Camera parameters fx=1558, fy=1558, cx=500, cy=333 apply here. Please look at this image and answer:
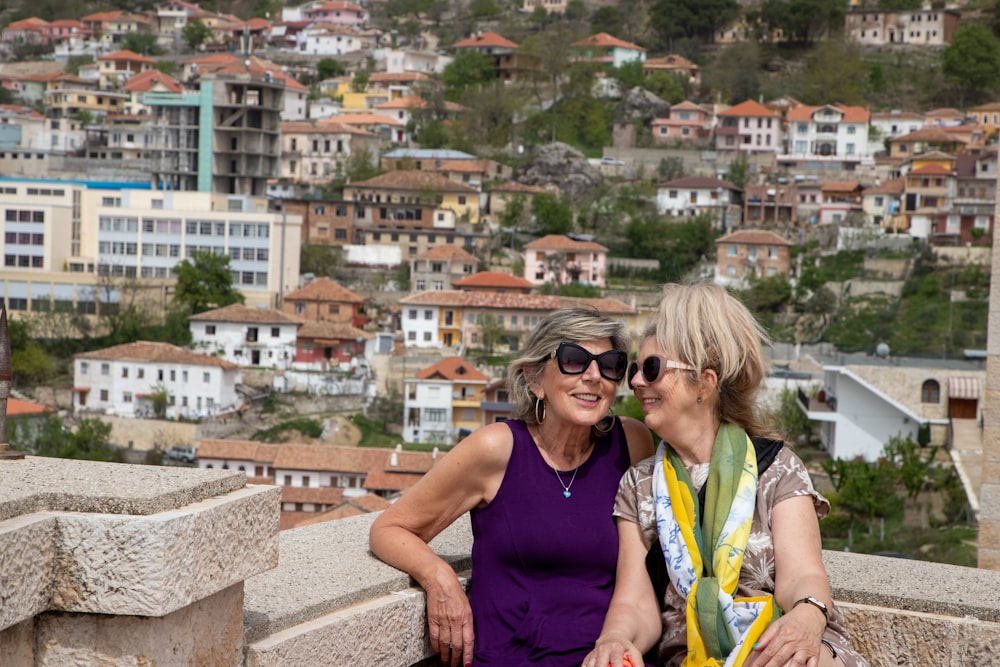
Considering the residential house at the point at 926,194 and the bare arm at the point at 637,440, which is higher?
the residential house at the point at 926,194

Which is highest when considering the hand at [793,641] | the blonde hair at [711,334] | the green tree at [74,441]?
the blonde hair at [711,334]

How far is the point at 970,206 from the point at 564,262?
11.3 m

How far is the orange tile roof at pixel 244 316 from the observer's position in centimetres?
3678

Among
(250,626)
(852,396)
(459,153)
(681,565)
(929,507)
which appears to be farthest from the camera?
(459,153)

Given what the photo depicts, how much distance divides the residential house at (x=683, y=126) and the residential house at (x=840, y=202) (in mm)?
7392

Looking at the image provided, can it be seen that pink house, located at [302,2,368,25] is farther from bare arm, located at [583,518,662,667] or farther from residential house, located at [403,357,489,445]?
bare arm, located at [583,518,662,667]

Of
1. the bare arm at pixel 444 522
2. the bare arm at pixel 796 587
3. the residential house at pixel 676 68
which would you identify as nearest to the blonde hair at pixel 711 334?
the bare arm at pixel 796 587

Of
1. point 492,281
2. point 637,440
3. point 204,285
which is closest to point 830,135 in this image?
point 492,281

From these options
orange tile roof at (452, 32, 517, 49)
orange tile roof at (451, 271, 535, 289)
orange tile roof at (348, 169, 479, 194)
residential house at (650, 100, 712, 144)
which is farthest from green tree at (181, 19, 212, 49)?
orange tile roof at (451, 271, 535, 289)

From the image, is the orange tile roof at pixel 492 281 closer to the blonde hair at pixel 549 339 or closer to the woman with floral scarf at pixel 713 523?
the blonde hair at pixel 549 339

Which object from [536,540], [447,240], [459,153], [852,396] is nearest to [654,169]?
[459,153]

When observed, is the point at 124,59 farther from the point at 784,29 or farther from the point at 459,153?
the point at 784,29

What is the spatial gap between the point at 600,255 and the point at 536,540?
39515 millimetres

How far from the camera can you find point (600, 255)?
4172 cm
